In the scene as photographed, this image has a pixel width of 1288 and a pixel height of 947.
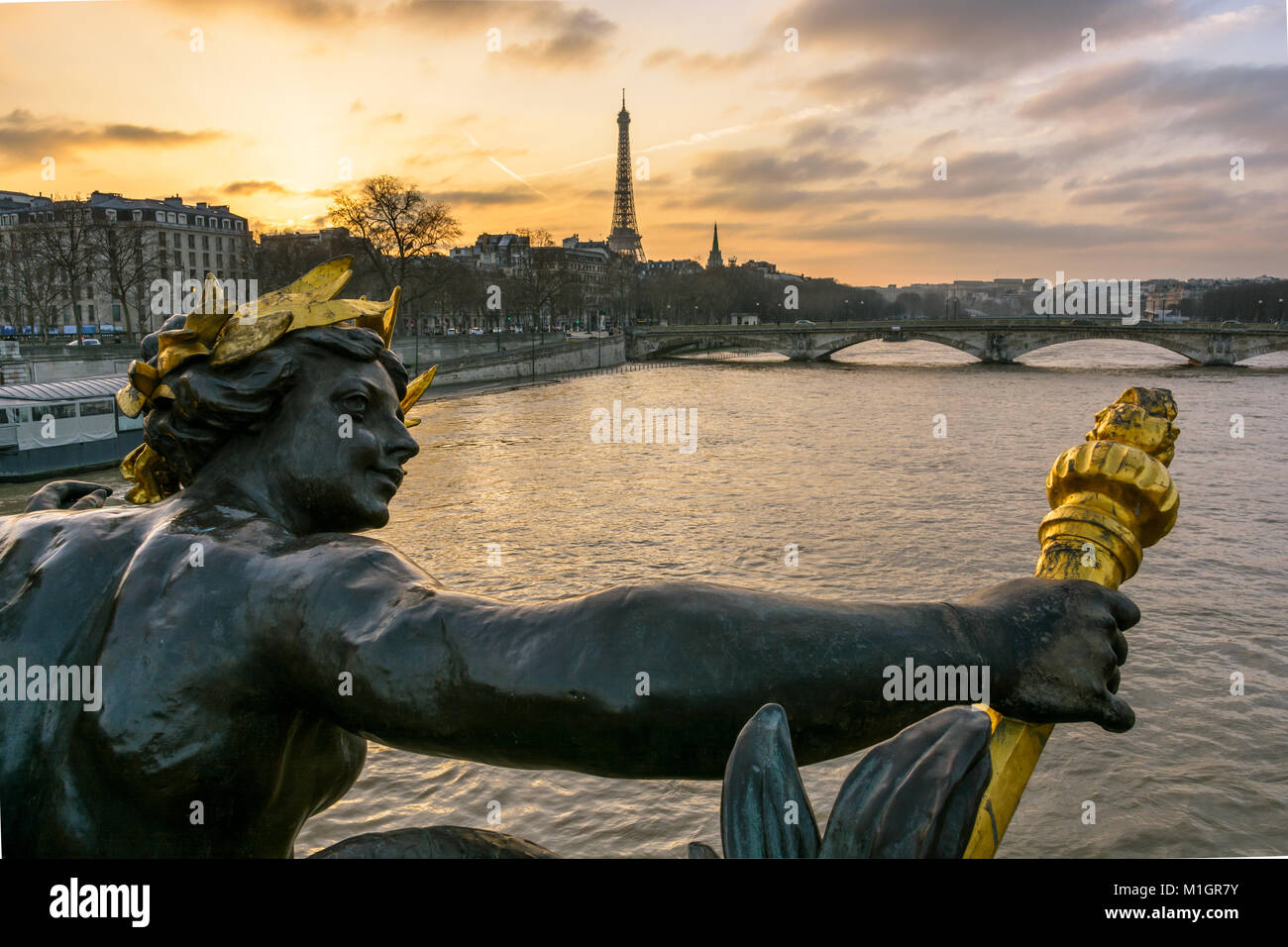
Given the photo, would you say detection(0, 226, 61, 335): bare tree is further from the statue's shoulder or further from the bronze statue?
the statue's shoulder

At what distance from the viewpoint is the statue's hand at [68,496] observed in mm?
1845

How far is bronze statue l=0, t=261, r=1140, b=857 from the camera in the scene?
962 mm

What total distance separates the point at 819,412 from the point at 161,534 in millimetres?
36280

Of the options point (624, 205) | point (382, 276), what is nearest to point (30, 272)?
point (382, 276)

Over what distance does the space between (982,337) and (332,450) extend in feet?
226

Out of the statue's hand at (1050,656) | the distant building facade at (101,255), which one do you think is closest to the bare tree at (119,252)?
the distant building facade at (101,255)

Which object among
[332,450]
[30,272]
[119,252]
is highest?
[119,252]

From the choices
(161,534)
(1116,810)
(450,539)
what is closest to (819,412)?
(450,539)

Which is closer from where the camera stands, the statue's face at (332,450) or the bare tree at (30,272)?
the statue's face at (332,450)

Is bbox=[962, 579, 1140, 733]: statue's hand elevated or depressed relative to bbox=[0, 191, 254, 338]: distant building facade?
depressed

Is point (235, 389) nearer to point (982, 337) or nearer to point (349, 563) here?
point (349, 563)

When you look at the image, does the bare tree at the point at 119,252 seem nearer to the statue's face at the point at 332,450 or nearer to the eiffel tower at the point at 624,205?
the statue's face at the point at 332,450

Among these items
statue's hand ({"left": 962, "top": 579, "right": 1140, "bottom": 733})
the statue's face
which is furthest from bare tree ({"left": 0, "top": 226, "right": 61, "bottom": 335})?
statue's hand ({"left": 962, "top": 579, "right": 1140, "bottom": 733})

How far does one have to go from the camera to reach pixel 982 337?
215ft
